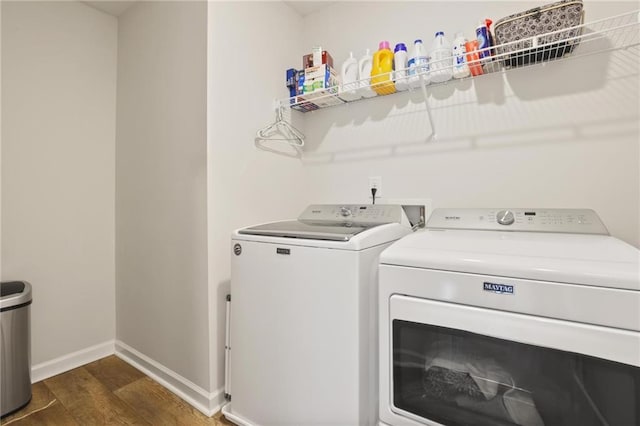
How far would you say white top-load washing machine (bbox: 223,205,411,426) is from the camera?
3.63 ft

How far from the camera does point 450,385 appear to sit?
0.98 meters

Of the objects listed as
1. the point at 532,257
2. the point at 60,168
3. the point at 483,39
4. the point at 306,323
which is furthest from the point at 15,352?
the point at 483,39

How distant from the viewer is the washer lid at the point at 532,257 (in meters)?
0.76

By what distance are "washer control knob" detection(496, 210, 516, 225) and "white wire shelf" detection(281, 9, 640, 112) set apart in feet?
2.09

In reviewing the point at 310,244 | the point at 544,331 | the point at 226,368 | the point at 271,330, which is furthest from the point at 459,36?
the point at 226,368

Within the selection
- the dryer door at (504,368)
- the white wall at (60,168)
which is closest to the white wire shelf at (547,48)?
the dryer door at (504,368)

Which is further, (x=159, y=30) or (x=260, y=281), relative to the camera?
(x=159, y=30)

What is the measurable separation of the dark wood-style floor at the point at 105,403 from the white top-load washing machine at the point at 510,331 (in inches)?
40.4

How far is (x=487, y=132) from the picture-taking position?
1.53 metres

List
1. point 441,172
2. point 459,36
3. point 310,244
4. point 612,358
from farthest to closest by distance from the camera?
point 441,172, point 459,36, point 310,244, point 612,358

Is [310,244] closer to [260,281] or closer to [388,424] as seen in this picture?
[260,281]

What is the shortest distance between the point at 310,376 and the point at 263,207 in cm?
96

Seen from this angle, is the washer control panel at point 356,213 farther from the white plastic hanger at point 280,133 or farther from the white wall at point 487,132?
the white plastic hanger at point 280,133

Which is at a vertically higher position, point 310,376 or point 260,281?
point 260,281
